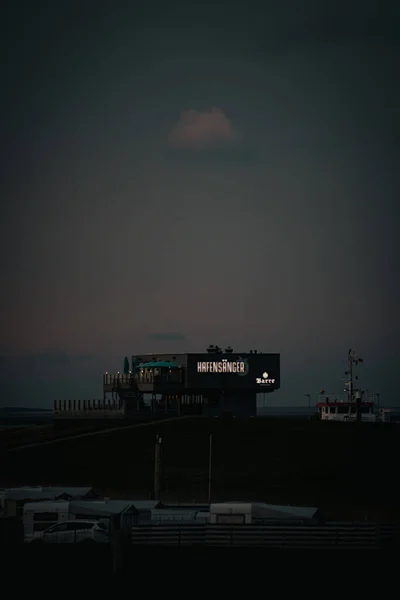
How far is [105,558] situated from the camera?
39.7m

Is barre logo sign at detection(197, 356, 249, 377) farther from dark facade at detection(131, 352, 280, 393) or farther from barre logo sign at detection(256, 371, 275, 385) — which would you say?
barre logo sign at detection(256, 371, 275, 385)

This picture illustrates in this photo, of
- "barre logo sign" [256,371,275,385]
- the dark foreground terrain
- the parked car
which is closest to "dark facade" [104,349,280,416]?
"barre logo sign" [256,371,275,385]

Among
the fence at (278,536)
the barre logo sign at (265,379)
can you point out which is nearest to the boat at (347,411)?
the barre logo sign at (265,379)

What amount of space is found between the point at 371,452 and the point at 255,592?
1709 inches

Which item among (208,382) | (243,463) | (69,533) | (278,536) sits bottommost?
(69,533)

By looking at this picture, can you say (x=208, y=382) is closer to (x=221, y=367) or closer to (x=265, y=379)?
(x=221, y=367)

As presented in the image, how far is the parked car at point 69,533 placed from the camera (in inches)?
1751

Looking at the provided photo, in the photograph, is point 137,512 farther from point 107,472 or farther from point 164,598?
point 107,472

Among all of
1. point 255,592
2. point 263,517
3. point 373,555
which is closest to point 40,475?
point 263,517

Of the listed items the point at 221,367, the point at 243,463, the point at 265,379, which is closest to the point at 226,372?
the point at 221,367

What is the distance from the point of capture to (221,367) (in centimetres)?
10312

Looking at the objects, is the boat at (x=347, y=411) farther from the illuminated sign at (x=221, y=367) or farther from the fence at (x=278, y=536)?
the fence at (x=278, y=536)

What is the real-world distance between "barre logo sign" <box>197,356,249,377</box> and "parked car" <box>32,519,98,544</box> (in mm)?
58287

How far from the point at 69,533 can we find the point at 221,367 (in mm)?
59225
